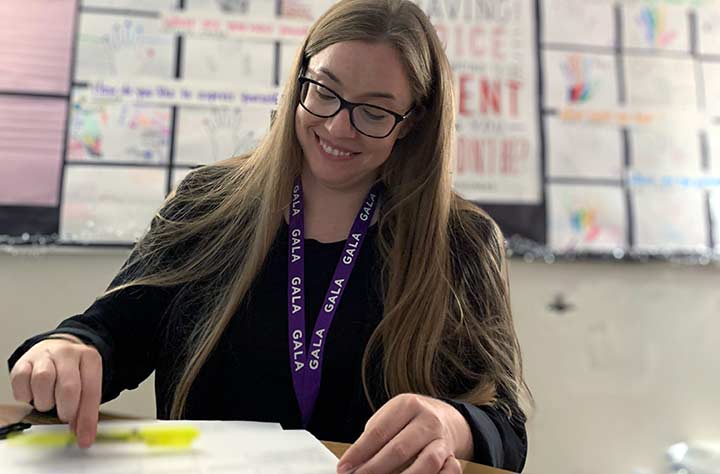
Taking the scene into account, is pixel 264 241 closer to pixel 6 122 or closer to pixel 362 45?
pixel 362 45

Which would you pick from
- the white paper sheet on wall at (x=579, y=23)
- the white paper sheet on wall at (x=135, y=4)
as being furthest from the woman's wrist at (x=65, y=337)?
the white paper sheet on wall at (x=579, y=23)

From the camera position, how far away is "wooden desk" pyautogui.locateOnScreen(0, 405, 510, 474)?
600 millimetres

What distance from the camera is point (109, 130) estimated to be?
1.58 m

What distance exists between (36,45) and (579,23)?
4.82 feet

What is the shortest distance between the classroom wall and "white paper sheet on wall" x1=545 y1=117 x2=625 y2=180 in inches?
10.5

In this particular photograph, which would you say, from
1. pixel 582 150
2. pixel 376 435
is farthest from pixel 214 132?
pixel 376 435

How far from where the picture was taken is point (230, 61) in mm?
1639

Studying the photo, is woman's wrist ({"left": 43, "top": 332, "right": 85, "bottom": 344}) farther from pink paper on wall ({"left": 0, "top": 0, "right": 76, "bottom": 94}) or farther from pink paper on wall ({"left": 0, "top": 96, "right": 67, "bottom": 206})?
pink paper on wall ({"left": 0, "top": 0, "right": 76, "bottom": 94})

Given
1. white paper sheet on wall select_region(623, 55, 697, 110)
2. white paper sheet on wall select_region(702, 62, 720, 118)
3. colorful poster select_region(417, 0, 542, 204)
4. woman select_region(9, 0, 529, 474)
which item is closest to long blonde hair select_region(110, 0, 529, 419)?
woman select_region(9, 0, 529, 474)

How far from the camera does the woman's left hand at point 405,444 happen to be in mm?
522

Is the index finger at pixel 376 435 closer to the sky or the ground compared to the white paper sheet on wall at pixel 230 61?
closer to the ground

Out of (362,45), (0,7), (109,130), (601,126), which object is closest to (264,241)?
(362,45)

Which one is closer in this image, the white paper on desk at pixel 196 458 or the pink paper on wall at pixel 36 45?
the white paper on desk at pixel 196 458

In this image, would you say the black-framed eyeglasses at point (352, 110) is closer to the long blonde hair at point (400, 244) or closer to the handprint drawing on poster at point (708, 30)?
the long blonde hair at point (400, 244)
